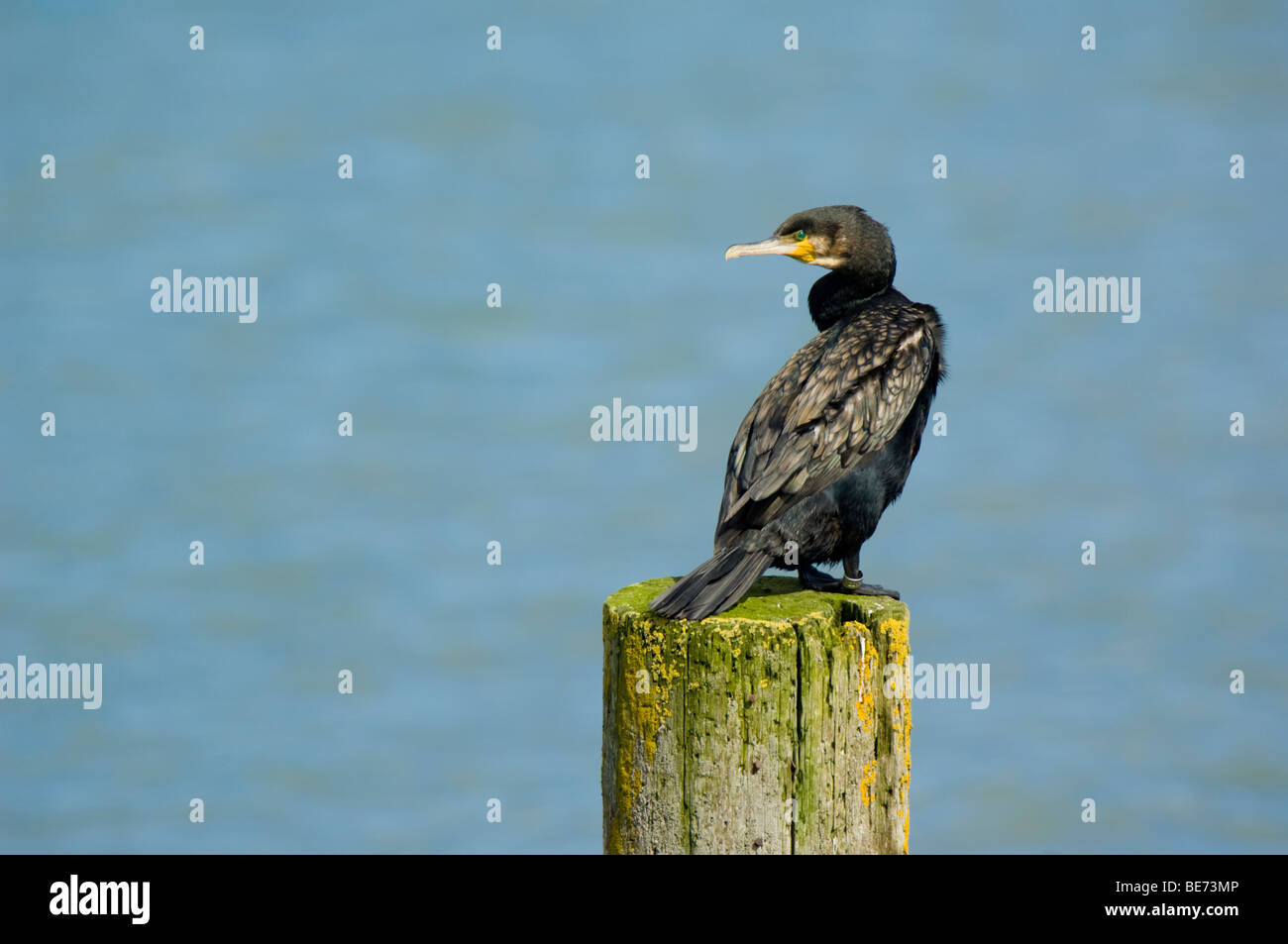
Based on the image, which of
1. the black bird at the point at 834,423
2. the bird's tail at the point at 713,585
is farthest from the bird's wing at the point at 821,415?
the bird's tail at the point at 713,585

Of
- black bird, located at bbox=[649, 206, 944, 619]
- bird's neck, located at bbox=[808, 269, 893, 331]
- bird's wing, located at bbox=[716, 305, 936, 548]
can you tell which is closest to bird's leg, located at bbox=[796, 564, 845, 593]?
black bird, located at bbox=[649, 206, 944, 619]

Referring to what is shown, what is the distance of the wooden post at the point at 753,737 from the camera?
431 centimetres

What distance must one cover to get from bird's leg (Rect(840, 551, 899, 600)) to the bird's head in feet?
4.04

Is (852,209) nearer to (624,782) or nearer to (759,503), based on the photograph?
(759,503)

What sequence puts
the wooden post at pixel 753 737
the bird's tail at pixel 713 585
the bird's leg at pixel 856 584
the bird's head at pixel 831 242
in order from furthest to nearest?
1. the bird's head at pixel 831 242
2. the bird's leg at pixel 856 584
3. the bird's tail at pixel 713 585
4. the wooden post at pixel 753 737

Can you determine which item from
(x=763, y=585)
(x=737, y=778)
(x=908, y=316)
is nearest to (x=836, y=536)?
(x=763, y=585)

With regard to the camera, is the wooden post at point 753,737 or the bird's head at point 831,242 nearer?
the wooden post at point 753,737

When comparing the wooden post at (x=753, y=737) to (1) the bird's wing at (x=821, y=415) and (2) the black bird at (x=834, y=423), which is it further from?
(1) the bird's wing at (x=821, y=415)

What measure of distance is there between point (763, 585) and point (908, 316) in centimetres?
132

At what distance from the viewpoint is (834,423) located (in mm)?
5445

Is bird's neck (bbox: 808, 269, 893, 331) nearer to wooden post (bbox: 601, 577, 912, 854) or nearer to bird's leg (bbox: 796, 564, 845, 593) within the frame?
bird's leg (bbox: 796, 564, 845, 593)

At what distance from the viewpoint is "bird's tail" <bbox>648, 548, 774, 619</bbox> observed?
453 cm

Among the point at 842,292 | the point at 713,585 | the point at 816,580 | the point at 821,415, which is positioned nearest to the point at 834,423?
the point at 821,415
